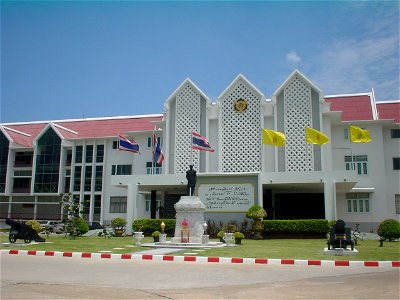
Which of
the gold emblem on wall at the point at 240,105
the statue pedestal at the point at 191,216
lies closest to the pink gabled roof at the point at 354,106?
the gold emblem on wall at the point at 240,105

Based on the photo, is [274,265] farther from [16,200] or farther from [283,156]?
[16,200]

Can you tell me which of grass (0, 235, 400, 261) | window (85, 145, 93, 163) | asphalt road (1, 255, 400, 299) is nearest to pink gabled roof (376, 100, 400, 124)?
grass (0, 235, 400, 261)

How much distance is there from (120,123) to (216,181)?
59.8 ft

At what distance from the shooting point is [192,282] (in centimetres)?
920

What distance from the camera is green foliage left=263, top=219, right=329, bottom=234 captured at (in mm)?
26797

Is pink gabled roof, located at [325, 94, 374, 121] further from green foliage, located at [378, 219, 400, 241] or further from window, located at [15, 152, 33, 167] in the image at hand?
window, located at [15, 152, 33, 167]

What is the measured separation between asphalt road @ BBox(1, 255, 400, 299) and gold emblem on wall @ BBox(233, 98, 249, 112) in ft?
72.5

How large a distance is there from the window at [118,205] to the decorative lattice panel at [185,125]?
841cm

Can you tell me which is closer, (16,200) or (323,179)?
(323,179)

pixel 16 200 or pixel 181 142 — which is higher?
pixel 181 142

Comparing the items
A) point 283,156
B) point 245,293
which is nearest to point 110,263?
point 245,293

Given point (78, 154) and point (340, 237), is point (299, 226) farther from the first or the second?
point (78, 154)

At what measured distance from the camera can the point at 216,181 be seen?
2970 centimetres

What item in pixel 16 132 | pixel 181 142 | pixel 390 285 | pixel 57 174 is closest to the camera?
pixel 390 285
